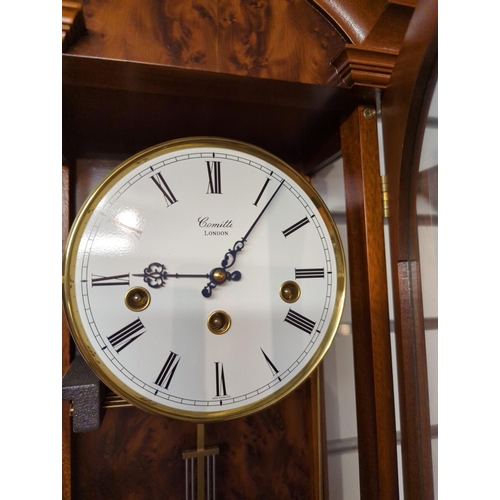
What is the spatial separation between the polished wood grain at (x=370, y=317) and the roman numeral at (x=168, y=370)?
1.07 ft

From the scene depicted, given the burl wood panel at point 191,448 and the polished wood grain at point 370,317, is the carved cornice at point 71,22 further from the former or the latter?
the burl wood panel at point 191,448

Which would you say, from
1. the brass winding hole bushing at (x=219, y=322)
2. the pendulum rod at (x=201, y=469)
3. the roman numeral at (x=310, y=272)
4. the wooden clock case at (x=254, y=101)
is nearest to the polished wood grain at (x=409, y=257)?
the wooden clock case at (x=254, y=101)

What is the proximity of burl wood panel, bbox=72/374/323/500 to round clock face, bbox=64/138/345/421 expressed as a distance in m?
0.33

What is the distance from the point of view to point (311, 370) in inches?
28.3

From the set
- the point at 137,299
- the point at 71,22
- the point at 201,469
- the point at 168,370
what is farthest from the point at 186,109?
the point at 201,469

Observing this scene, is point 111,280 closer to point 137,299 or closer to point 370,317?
point 137,299

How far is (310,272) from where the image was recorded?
2.45 feet

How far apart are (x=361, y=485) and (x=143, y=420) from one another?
484mm

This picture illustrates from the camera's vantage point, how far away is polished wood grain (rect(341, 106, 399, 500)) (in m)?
0.71

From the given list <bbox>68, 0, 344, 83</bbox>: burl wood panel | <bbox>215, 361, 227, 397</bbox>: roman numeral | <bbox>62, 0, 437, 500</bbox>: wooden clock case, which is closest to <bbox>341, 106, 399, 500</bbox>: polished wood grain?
<bbox>62, 0, 437, 500</bbox>: wooden clock case

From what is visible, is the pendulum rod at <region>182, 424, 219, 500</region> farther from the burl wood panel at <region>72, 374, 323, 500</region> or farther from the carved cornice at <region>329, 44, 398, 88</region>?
the carved cornice at <region>329, 44, 398, 88</region>

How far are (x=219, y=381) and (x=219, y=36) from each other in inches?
21.8

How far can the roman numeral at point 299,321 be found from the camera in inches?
28.8
